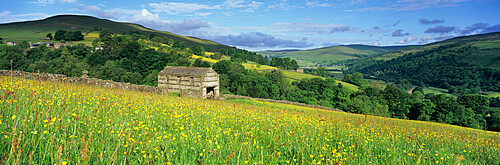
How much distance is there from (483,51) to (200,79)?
240 meters

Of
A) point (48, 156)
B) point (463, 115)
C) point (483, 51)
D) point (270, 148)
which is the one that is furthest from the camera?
point (483, 51)

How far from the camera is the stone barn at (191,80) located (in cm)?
3903

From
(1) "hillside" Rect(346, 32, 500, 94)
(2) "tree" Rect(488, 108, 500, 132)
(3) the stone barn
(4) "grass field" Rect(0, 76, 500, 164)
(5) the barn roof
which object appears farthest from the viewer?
(1) "hillside" Rect(346, 32, 500, 94)

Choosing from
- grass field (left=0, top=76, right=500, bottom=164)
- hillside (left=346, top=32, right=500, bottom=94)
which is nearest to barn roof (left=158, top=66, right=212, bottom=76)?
grass field (left=0, top=76, right=500, bottom=164)

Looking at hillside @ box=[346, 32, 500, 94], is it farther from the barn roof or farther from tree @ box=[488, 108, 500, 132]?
the barn roof

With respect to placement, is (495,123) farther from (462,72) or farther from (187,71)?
(462,72)

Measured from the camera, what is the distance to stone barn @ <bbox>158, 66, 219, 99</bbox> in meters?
39.0

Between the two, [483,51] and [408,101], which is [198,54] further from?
[483,51]

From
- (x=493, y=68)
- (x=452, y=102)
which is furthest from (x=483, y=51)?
(x=452, y=102)

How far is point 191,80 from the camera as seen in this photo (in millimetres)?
39688

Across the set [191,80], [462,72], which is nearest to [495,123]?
[191,80]

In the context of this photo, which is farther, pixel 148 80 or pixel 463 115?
pixel 148 80

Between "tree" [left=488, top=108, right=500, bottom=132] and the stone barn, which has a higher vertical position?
the stone barn

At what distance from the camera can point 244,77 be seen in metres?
80.2
